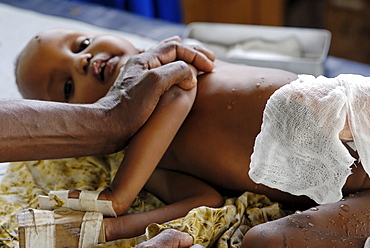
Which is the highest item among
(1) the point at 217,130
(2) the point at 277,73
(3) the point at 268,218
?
(2) the point at 277,73

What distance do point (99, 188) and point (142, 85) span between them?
0.30 meters

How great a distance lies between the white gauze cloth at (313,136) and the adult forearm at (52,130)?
0.34 m

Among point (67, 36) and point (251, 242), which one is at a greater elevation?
point (67, 36)

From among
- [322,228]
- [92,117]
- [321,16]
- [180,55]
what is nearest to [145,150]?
[92,117]

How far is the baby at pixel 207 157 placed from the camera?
959mm

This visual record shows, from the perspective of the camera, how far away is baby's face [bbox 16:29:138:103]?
1.33m

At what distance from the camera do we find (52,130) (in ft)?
3.34

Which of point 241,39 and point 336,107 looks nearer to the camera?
point 336,107

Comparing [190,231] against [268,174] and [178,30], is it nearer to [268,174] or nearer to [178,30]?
[268,174]

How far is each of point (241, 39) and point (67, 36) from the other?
943mm

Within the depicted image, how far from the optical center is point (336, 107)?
917 mm

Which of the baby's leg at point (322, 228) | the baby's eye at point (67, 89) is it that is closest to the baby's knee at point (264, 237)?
the baby's leg at point (322, 228)

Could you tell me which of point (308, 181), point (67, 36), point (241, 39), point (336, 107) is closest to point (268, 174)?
point (308, 181)

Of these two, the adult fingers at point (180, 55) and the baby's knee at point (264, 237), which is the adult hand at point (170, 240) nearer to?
the baby's knee at point (264, 237)
